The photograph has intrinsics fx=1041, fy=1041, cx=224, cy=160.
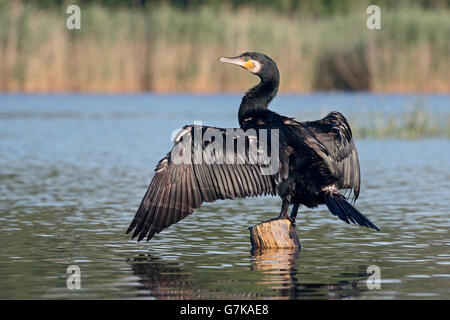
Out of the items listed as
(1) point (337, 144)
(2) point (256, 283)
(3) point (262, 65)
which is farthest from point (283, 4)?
(2) point (256, 283)

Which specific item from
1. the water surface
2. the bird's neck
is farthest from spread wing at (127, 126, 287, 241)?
the bird's neck

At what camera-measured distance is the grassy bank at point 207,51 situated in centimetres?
2569

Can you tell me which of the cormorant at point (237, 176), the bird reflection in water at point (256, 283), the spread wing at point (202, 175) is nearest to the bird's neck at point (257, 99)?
the cormorant at point (237, 176)

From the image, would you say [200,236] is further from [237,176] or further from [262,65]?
[262,65]

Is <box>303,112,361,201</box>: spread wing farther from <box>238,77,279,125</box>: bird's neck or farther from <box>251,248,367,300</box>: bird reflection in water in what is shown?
<box>251,248,367,300</box>: bird reflection in water

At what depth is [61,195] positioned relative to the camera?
11.8 metres

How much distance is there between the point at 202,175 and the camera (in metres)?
7.83

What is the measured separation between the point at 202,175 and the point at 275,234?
81 centimetres

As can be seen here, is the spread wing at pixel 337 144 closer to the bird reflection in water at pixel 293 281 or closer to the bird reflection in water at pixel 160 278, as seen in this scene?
the bird reflection in water at pixel 293 281

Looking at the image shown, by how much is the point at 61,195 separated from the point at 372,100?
15.7 metres

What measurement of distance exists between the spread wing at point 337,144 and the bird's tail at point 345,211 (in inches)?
15.8
